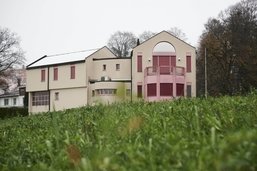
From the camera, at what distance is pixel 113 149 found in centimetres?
382

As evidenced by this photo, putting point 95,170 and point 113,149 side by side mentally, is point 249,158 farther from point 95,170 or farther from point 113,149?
point 113,149

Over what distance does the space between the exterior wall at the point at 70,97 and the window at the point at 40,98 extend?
169 cm

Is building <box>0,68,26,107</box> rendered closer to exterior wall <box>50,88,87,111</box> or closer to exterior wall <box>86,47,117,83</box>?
exterior wall <box>50,88,87,111</box>

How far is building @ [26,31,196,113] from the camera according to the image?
4859 centimetres

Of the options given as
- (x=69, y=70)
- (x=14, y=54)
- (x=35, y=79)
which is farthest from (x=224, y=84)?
(x=14, y=54)

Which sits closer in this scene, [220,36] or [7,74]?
[220,36]

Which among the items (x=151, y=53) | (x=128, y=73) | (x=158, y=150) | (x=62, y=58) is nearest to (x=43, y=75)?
(x=62, y=58)

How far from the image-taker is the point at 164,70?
1918 inches

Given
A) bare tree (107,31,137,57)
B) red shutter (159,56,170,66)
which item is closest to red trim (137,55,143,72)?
red shutter (159,56,170,66)

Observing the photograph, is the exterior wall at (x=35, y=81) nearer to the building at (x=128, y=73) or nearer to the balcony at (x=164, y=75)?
the building at (x=128, y=73)

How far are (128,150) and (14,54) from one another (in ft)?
238

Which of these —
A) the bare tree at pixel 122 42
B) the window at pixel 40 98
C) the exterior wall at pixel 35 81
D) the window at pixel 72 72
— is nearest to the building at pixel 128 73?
the window at pixel 72 72

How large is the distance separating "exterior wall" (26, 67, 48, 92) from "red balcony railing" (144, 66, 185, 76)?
16279 millimetres

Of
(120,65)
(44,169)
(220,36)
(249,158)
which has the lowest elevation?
(44,169)
